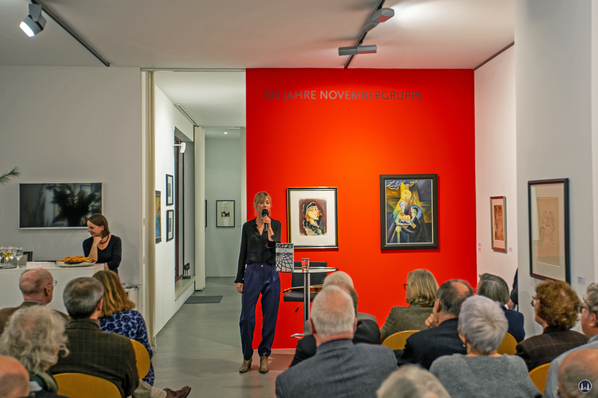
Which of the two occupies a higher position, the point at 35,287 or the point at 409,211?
the point at 409,211

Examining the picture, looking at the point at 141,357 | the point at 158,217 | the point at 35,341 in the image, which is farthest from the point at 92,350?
the point at 158,217

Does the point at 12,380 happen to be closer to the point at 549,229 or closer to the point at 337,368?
the point at 337,368

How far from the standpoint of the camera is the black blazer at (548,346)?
2.62m

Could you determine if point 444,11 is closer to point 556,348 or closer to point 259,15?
point 259,15

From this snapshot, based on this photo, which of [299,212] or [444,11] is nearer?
[444,11]

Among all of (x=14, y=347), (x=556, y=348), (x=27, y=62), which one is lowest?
(x=556, y=348)

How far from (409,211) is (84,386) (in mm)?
4811

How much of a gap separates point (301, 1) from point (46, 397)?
3644 millimetres

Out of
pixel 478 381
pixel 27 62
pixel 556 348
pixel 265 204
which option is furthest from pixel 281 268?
pixel 27 62

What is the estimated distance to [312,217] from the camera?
6.36 metres

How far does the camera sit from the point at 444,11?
4.64 metres

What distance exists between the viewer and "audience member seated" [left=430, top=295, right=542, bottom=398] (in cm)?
194

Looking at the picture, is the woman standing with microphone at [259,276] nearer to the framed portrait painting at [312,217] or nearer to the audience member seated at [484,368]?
the framed portrait painting at [312,217]

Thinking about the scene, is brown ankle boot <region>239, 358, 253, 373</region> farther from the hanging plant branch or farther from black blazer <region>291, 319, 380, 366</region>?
the hanging plant branch
